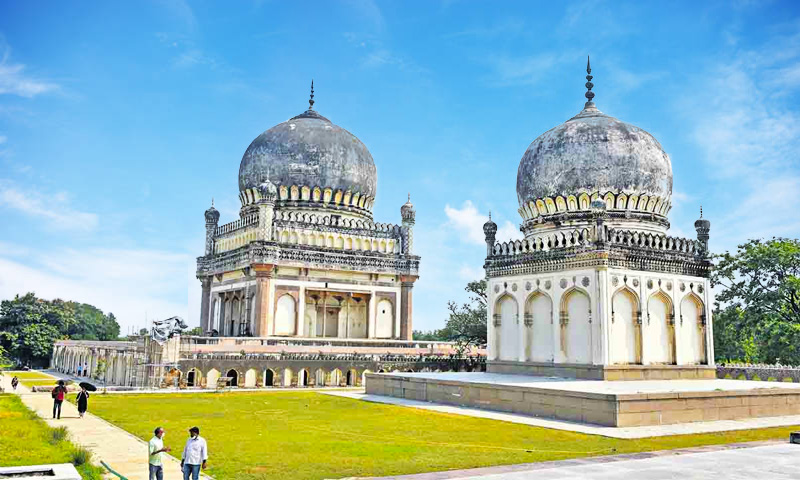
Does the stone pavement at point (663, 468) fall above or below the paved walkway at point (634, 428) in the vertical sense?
below

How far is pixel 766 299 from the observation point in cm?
3588

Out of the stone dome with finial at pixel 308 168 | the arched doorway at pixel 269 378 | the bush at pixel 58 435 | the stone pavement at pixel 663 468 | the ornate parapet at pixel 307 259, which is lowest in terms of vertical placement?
the bush at pixel 58 435

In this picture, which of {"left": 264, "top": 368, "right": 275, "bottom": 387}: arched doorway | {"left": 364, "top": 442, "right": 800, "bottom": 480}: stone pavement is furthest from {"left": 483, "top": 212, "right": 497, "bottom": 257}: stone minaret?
{"left": 364, "top": 442, "right": 800, "bottom": 480}: stone pavement

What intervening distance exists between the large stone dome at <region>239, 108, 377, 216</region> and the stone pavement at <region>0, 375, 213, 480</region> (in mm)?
20391

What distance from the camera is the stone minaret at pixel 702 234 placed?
967 inches

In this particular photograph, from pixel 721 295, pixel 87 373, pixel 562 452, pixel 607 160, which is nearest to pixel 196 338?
pixel 87 373

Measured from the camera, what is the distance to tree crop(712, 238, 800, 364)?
1374 inches

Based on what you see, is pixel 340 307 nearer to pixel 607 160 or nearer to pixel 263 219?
pixel 263 219

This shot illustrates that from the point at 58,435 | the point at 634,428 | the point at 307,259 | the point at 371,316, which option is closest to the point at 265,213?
the point at 307,259

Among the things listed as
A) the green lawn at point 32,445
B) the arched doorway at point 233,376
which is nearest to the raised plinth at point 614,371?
the arched doorway at point 233,376

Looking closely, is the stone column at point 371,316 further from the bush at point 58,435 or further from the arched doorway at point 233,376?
the bush at point 58,435

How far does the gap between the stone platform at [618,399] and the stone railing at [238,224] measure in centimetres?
1723

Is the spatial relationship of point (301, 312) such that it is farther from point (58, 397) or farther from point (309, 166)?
point (58, 397)

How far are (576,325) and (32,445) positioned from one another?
15.3 m
